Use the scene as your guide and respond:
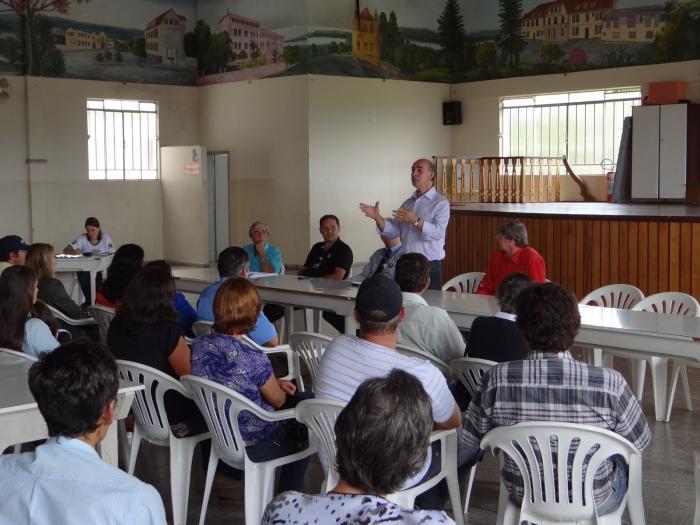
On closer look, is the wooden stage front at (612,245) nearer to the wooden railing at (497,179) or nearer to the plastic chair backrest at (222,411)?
the wooden railing at (497,179)

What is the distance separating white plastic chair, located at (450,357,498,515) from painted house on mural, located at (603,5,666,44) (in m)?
11.2

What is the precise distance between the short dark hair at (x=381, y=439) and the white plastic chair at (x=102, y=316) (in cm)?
386

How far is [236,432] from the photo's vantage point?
11.6 feet

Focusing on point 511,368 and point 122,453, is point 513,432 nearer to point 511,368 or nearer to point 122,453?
point 511,368

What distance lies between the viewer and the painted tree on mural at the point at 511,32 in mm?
15234

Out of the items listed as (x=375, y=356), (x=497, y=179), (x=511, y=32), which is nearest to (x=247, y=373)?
(x=375, y=356)

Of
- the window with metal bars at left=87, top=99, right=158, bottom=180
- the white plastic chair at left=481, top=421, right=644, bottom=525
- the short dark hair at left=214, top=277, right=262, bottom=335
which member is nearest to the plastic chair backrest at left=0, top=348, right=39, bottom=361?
the short dark hair at left=214, top=277, right=262, bottom=335

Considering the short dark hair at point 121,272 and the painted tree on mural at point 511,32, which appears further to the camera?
the painted tree on mural at point 511,32

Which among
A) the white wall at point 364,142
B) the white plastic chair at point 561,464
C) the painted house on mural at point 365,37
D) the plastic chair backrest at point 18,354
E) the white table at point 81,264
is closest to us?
the white plastic chair at point 561,464

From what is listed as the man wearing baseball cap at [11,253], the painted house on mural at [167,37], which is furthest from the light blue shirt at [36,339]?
the painted house on mural at [167,37]

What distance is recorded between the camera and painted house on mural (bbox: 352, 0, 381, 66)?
49.2 feet

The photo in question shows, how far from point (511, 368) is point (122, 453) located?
8.07 ft

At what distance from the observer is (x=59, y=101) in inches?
575

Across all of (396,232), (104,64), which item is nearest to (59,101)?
(104,64)
